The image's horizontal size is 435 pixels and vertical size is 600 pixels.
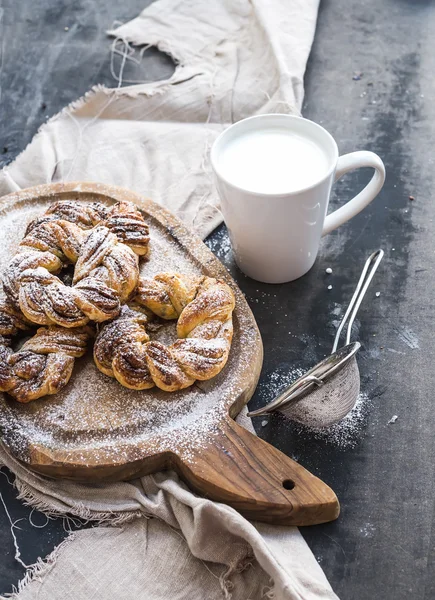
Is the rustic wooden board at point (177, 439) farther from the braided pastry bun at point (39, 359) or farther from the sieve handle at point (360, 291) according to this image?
the sieve handle at point (360, 291)

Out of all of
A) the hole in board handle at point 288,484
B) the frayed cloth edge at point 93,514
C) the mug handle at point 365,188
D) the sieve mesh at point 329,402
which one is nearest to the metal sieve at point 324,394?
the sieve mesh at point 329,402

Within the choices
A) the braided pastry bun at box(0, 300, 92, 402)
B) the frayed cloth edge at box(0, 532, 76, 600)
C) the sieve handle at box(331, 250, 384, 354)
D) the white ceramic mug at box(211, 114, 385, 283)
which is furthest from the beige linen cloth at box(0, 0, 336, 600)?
the sieve handle at box(331, 250, 384, 354)

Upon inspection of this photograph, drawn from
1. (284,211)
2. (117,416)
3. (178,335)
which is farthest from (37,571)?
(284,211)

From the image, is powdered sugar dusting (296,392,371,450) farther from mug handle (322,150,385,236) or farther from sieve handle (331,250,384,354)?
mug handle (322,150,385,236)

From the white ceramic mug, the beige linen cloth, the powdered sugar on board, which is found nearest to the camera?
the beige linen cloth

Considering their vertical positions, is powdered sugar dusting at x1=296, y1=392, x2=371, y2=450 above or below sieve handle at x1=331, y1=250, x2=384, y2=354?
below
